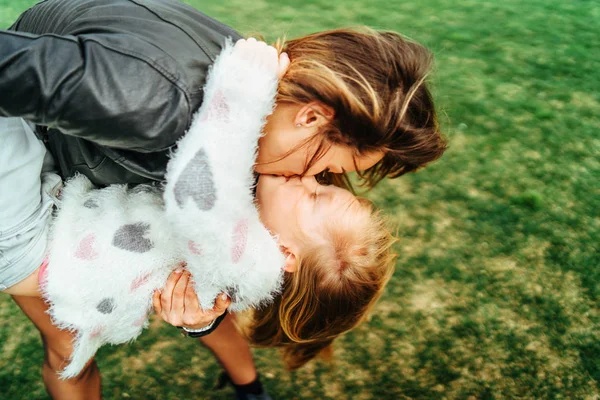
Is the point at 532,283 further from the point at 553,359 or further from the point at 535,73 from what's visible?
the point at 535,73

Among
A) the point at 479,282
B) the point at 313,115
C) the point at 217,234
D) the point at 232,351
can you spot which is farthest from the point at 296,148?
the point at 479,282

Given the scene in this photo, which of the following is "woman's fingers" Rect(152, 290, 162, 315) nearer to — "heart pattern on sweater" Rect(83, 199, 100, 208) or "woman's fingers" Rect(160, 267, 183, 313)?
"woman's fingers" Rect(160, 267, 183, 313)

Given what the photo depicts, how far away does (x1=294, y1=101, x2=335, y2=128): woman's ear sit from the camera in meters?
1.49

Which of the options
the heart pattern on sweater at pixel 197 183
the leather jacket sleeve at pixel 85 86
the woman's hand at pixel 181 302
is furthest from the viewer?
the woman's hand at pixel 181 302

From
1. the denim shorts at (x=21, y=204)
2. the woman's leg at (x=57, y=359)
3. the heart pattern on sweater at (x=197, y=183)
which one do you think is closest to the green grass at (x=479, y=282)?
the woman's leg at (x=57, y=359)

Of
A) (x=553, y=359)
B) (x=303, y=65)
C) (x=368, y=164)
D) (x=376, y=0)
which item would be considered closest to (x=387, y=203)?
(x=553, y=359)

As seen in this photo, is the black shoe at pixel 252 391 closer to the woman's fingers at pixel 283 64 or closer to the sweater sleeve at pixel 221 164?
the sweater sleeve at pixel 221 164

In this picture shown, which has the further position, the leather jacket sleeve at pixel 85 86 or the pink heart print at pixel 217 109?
the pink heart print at pixel 217 109

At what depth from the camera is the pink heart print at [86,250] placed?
1.55 metres

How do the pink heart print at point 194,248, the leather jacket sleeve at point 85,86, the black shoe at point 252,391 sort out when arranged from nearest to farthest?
1. the leather jacket sleeve at point 85,86
2. the pink heart print at point 194,248
3. the black shoe at point 252,391

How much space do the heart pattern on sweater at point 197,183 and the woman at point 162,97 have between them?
3.4 inches

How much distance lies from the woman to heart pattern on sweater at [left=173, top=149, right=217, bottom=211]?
3.4 inches

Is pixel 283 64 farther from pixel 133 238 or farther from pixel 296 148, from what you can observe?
pixel 133 238

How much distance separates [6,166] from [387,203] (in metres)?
2.08
